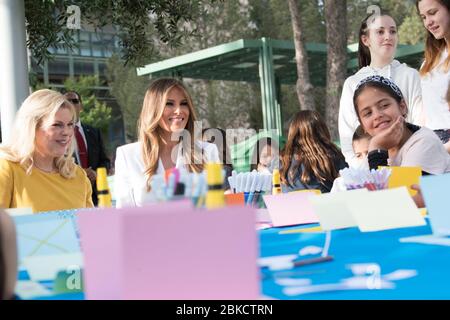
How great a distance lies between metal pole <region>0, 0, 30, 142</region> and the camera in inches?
137

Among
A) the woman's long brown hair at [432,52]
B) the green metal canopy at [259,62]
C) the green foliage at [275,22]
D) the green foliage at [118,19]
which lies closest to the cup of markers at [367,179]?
the woman's long brown hair at [432,52]

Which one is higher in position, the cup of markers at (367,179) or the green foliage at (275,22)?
the green foliage at (275,22)

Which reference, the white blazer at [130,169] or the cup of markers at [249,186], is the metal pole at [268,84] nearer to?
the white blazer at [130,169]

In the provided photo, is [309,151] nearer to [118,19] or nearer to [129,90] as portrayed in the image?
[118,19]

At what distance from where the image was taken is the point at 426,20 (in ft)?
9.63

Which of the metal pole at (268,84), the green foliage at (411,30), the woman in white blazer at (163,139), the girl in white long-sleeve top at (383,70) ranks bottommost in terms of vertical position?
the woman in white blazer at (163,139)

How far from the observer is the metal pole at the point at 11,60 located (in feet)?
11.4

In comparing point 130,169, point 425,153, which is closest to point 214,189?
point 425,153

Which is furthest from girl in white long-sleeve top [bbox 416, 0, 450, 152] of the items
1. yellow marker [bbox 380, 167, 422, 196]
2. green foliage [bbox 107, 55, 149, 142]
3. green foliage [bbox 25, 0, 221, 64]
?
green foliage [bbox 107, 55, 149, 142]

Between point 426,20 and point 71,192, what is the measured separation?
1812mm

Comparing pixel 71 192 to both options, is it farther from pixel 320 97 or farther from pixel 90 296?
pixel 320 97

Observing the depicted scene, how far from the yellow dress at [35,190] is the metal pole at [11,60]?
45.2 inches

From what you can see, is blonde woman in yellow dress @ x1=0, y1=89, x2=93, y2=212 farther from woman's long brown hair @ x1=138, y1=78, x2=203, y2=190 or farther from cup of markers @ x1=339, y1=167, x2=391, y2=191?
cup of markers @ x1=339, y1=167, x2=391, y2=191

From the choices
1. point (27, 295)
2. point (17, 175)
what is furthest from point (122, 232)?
point (17, 175)
